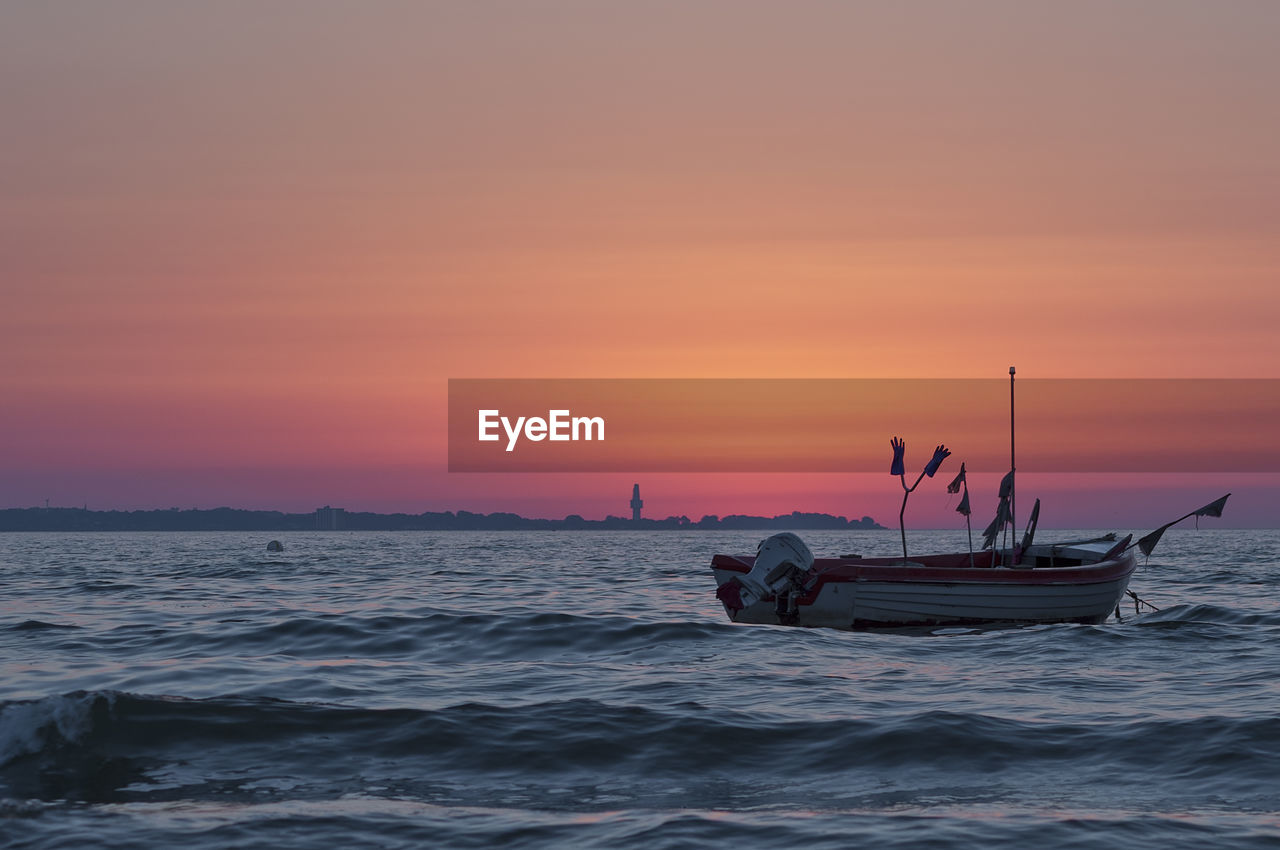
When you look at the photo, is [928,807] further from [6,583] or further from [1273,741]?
[6,583]

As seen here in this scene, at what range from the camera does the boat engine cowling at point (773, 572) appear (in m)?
25.1

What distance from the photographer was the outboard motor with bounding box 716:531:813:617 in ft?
82.4

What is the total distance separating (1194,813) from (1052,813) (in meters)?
1.28

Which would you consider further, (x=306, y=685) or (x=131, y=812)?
(x=306, y=685)

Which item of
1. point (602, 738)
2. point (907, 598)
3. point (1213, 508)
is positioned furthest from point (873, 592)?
point (602, 738)

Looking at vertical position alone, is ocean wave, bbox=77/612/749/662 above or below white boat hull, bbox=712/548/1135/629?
below

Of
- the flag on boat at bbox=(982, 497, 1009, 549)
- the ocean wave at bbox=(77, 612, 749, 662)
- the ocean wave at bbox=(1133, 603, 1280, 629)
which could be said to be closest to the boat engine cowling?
the ocean wave at bbox=(77, 612, 749, 662)

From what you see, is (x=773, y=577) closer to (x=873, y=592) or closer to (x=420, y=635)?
(x=873, y=592)

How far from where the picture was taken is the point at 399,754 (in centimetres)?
1291

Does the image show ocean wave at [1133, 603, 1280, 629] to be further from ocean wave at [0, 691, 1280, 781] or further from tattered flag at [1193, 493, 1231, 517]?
ocean wave at [0, 691, 1280, 781]

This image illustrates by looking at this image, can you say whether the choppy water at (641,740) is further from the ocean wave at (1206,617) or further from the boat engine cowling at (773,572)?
the ocean wave at (1206,617)

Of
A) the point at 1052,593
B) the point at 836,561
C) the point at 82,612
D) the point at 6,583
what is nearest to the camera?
the point at 1052,593

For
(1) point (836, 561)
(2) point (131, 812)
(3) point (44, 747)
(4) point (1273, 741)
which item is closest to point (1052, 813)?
(4) point (1273, 741)

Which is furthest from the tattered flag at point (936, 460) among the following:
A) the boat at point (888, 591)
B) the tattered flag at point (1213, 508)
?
the tattered flag at point (1213, 508)
